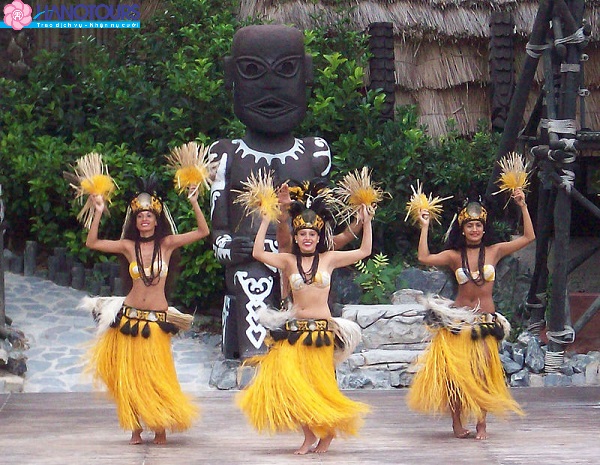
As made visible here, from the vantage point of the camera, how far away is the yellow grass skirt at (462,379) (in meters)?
6.03

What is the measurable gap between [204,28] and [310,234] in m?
4.72

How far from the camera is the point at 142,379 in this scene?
588 centimetres

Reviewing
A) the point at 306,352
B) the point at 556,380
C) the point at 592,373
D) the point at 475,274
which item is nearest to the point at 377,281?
the point at 556,380

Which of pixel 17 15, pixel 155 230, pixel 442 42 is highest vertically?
pixel 17 15

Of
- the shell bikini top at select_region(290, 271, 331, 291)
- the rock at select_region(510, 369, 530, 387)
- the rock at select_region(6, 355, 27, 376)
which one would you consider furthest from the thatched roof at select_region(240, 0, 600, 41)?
the shell bikini top at select_region(290, 271, 331, 291)

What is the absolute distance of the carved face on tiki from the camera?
25.5 feet

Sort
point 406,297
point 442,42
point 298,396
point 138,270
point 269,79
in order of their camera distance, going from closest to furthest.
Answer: point 298,396
point 138,270
point 269,79
point 406,297
point 442,42

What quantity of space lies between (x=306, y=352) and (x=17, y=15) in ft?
19.8

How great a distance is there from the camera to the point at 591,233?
406 inches

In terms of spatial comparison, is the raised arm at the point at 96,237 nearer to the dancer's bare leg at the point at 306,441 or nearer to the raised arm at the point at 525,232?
the dancer's bare leg at the point at 306,441

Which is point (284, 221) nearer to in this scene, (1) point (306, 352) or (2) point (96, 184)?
(1) point (306, 352)

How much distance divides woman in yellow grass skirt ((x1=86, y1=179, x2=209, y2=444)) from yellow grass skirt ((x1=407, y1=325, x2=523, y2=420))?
3.95ft

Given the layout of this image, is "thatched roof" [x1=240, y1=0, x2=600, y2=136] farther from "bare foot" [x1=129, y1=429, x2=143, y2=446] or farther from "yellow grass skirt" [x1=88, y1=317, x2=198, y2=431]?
"bare foot" [x1=129, y1=429, x2=143, y2=446]

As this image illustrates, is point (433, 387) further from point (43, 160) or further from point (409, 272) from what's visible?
point (43, 160)
